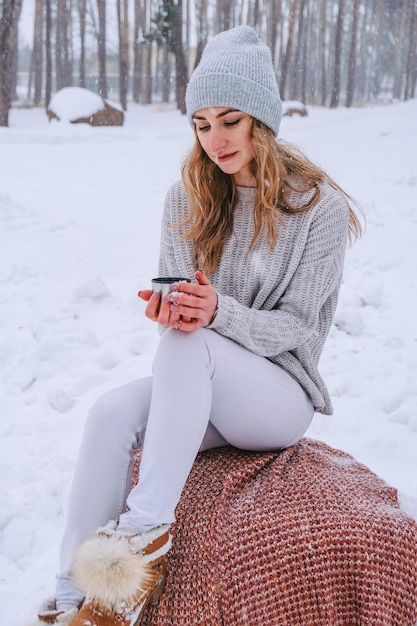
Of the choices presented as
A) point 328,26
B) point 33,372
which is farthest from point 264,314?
point 328,26

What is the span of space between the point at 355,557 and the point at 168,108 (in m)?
27.0

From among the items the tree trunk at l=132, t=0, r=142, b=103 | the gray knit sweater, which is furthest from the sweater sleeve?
the tree trunk at l=132, t=0, r=142, b=103

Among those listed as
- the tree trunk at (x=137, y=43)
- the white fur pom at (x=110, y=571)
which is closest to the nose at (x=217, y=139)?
the white fur pom at (x=110, y=571)

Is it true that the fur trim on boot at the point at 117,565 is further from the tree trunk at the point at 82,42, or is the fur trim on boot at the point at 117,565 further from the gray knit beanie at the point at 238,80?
A: the tree trunk at the point at 82,42

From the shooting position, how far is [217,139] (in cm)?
215

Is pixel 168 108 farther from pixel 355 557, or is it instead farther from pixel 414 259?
pixel 355 557

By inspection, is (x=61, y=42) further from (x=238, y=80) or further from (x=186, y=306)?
(x=186, y=306)

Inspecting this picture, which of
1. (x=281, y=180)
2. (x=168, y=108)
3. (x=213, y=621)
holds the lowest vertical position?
(x=168, y=108)

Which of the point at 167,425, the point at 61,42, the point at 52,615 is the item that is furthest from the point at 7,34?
the point at 61,42

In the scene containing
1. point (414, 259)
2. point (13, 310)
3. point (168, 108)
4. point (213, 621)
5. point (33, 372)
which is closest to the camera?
point (213, 621)

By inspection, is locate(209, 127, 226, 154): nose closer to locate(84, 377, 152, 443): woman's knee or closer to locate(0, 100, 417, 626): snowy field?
locate(84, 377, 152, 443): woman's knee

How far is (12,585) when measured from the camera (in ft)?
6.93

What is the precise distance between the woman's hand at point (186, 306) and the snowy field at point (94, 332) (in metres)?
0.92

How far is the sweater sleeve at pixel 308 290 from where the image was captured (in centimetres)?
201
